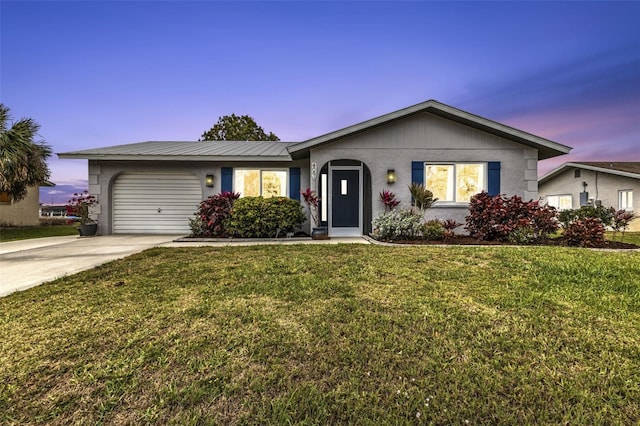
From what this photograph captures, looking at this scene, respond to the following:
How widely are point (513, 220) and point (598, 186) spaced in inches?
532

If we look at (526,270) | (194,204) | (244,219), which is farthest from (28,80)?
(526,270)

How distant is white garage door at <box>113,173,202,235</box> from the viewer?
1052 cm

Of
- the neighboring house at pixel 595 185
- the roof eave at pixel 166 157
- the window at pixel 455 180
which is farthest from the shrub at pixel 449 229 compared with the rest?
the neighboring house at pixel 595 185

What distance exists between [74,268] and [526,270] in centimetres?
748

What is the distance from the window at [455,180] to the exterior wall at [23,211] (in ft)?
64.5

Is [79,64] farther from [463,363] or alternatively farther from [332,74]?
[463,363]

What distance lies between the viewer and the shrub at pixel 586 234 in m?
7.03

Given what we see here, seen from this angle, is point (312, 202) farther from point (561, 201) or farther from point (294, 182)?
point (561, 201)

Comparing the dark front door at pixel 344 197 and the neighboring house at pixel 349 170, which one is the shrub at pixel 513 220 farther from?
the dark front door at pixel 344 197

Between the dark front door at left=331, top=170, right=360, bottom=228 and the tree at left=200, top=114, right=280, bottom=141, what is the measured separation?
1852 centimetres

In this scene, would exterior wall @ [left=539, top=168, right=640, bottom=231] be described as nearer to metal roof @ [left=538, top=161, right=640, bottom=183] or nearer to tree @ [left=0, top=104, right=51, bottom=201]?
metal roof @ [left=538, top=161, right=640, bottom=183]

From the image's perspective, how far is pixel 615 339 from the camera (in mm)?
2508

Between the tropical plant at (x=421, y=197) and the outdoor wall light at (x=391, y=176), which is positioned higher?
the outdoor wall light at (x=391, y=176)

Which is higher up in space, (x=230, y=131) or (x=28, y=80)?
(x=230, y=131)
